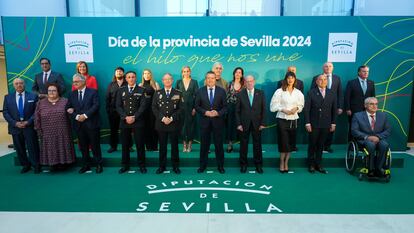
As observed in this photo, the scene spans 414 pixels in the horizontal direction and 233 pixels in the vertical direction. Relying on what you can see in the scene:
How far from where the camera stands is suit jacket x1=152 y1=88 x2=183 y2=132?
4.00m

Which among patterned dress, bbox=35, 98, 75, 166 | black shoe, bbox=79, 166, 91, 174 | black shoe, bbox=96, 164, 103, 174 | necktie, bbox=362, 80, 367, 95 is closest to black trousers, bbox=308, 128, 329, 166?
necktie, bbox=362, 80, 367, 95

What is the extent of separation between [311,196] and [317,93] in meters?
1.55

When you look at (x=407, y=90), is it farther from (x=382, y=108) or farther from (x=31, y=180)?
→ (x=31, y=180)

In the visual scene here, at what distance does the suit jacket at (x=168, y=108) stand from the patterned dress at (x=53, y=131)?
1399 mm

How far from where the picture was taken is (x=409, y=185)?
3.68m

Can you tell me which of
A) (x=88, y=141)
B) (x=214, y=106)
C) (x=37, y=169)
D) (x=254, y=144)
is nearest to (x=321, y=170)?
(x=254, y=144)

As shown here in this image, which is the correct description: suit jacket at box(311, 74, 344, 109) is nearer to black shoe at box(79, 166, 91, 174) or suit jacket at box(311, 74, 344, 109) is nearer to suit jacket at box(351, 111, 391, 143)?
suit jacket at box(351, 111, 391, 143)

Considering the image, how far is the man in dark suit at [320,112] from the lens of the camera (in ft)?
13.2

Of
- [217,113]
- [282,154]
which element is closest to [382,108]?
[282,154]

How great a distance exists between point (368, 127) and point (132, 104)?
3400 millimetres

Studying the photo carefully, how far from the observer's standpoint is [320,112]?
403cm

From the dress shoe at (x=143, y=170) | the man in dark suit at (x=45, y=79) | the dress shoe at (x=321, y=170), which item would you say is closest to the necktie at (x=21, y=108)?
the man in dark suit at (x=45, y=79)

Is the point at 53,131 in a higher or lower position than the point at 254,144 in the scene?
higher

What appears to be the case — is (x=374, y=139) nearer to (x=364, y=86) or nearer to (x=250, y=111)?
(x=364, y=86)
